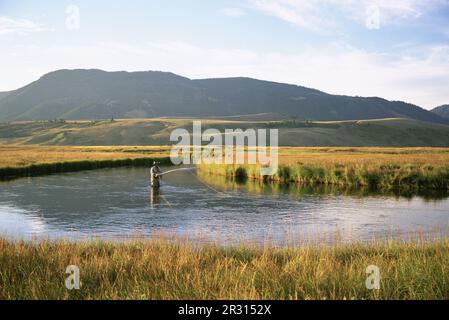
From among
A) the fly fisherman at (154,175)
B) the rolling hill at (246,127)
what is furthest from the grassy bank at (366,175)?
the rolling hill at (246,127)

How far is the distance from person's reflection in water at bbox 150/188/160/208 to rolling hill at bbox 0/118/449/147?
3364 inches

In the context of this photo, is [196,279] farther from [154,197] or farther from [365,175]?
[365,175]

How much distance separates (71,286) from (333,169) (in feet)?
104

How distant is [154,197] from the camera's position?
29266 mm

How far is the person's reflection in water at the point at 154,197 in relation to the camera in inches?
1058

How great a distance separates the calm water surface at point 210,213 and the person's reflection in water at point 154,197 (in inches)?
2.3

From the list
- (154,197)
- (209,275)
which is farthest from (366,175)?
(209,275)

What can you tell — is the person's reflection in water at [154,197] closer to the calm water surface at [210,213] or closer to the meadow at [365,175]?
the calm water surface at [210,213]

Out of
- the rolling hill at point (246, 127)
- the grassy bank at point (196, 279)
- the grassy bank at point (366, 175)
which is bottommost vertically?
the grassy bank at point (366, 175)

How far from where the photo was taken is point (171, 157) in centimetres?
6544

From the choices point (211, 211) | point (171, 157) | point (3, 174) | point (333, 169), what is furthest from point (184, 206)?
point (171, 157)

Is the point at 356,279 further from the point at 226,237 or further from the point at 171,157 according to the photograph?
the point at 171,157

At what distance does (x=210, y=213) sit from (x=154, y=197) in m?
6.66

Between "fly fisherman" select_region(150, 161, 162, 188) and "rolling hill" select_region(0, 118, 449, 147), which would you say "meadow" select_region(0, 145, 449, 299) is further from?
"rolling hill" select_region(0, 118, 449, 147)
